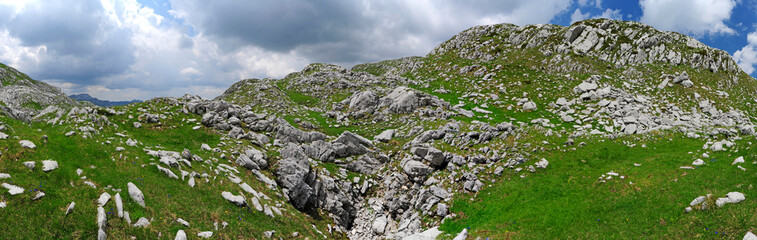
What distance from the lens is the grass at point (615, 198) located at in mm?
18078

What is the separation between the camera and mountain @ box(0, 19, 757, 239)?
16.7 m

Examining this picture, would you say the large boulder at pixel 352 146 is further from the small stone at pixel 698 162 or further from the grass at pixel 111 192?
the small stone at pixel 698 162

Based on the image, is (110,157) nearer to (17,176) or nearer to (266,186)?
(17,176)

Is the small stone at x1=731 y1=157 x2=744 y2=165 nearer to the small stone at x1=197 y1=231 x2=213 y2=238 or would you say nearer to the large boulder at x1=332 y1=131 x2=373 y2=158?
the large boulder at x1=332 y1=131 x2=373 y2=158

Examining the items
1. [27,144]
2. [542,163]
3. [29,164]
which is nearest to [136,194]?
[29,164]

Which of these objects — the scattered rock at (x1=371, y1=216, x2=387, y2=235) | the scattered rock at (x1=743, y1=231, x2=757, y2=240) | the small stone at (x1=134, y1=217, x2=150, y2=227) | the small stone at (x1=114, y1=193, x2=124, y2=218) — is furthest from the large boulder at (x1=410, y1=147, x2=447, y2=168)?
the small stone at (x1=114, y1=193, x2=124, y2=218)

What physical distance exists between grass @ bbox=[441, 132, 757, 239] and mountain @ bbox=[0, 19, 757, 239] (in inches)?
5.8

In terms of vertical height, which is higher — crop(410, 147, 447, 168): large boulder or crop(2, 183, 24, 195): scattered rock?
crop(410, 147, 447, 168): large boulder

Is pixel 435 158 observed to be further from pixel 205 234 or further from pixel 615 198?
pixel 205 234

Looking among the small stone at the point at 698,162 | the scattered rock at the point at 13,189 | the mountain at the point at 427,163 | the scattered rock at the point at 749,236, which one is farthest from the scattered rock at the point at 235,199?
the small stone at the point at 698,162

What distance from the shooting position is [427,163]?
116 feet

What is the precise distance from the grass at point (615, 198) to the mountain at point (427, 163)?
15 centimetres

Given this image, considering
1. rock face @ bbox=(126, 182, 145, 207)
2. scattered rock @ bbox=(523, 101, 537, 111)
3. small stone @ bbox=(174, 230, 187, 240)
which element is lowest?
small stone @ bbox=(174, 230, 187, 240)

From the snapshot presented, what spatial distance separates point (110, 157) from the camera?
2012cm
